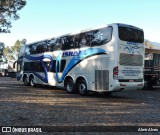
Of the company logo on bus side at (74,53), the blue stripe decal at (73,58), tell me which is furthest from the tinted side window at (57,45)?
the company logo on bus side at (74,53)

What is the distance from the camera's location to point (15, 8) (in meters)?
30.4

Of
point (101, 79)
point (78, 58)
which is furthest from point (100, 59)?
point (78, 58)

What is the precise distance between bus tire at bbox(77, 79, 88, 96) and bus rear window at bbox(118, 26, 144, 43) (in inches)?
140

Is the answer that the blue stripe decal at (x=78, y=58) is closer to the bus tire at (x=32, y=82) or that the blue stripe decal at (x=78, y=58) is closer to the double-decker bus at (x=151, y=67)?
the bus tire at (x=32, y=82)

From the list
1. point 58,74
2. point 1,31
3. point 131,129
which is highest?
point 1,31

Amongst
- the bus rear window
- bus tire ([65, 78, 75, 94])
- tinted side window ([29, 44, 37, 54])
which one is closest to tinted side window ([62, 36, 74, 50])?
bus tire ([65, 78, 75, 94])

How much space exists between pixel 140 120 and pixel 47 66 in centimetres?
1210

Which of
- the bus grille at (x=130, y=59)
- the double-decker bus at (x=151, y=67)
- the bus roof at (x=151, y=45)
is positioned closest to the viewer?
the bus grille at (x=130, y=59)

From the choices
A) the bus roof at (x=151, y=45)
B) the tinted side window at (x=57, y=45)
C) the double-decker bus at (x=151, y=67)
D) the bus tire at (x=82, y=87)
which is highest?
the bus roof at (x=151, y=45)

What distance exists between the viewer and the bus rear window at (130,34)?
14.6m

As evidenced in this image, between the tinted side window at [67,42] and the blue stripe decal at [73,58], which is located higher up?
the tinted side window at [67,42]

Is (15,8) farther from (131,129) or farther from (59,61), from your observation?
(131,129)

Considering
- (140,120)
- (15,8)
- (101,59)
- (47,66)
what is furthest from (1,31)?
(140,120)

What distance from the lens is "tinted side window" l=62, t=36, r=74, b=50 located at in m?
17.3
